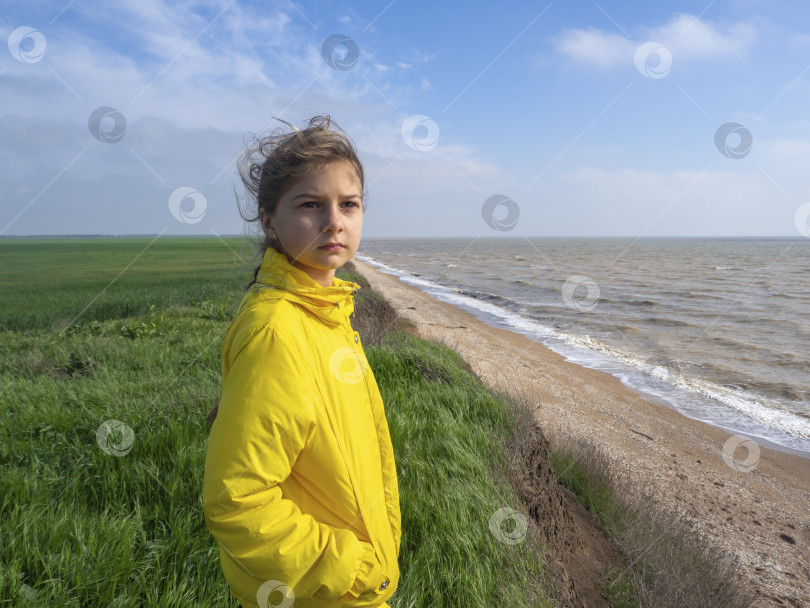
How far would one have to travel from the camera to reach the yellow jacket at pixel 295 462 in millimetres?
1028

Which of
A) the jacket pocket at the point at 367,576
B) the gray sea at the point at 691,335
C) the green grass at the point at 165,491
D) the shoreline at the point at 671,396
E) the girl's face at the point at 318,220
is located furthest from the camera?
the gray sea at the point at 691,335

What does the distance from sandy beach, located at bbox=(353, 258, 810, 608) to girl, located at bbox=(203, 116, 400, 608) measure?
11.9ft

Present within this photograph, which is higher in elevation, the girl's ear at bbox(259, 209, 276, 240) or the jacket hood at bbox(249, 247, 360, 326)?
the girl's ear at bbox(259, 209, 276, 240)

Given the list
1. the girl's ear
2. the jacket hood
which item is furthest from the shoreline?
the girl's ear

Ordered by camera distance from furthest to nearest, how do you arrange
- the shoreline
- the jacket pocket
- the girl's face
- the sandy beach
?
1. the shoreline
2. the sandy beach
3. the girl's face
4. the jacket pocket

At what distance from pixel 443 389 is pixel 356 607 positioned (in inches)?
141

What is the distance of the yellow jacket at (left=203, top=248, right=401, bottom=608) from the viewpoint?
1.03 meters

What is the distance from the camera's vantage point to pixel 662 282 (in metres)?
27.0

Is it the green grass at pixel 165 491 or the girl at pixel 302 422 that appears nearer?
the girl at pixel 302 422

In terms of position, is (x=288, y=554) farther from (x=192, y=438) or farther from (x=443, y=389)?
(x=443, y=389)

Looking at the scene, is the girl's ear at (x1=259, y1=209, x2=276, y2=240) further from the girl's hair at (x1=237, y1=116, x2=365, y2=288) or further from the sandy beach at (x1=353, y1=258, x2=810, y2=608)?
the sandy beach at (x1=353, y1=258, x2=810, y2=608)

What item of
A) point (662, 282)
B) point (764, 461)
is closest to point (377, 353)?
point (764, 461)

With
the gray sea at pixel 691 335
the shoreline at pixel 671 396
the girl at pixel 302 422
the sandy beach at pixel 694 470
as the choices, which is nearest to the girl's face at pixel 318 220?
the girl at pixel 302 422

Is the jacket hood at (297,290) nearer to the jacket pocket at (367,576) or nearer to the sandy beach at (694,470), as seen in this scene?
the jacket pocket at (367,576)
